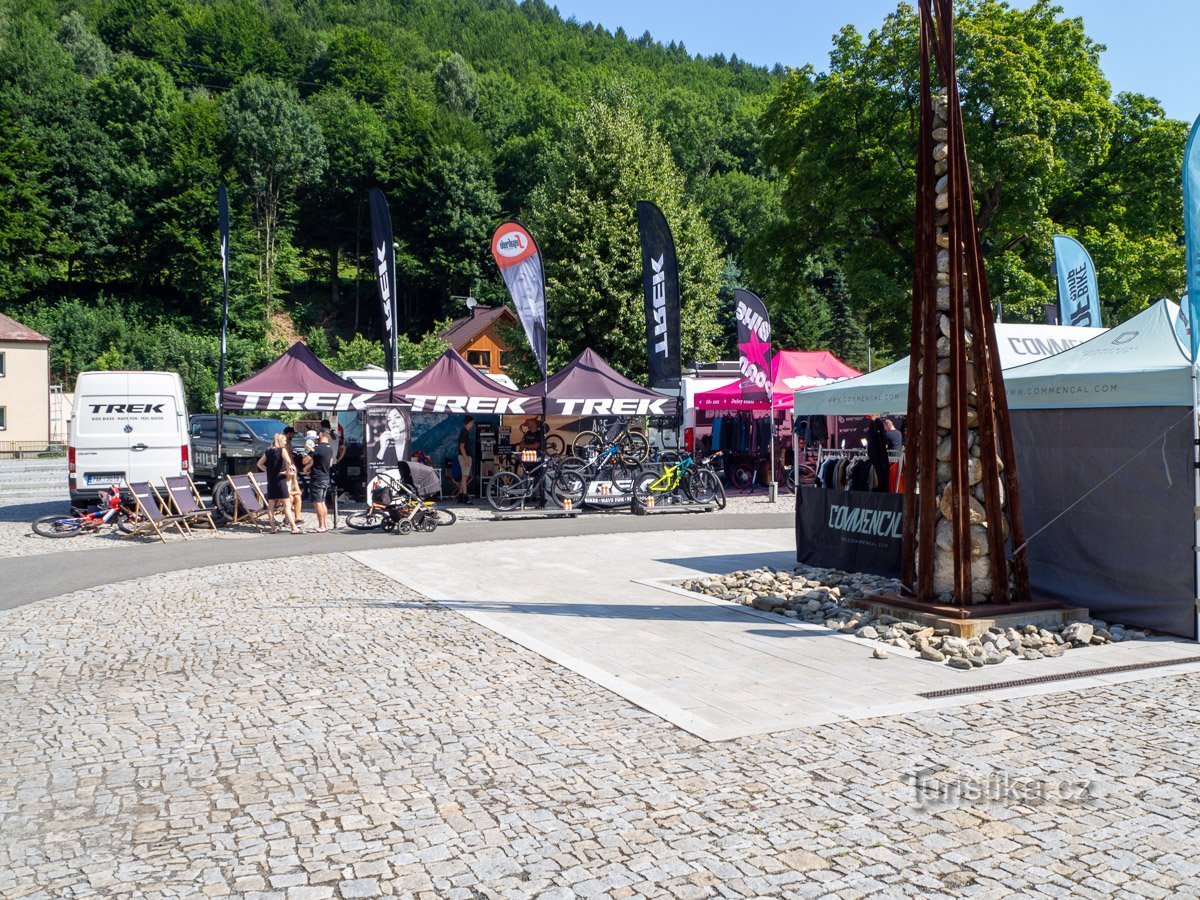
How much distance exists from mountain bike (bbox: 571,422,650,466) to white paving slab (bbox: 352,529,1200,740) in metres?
7.81

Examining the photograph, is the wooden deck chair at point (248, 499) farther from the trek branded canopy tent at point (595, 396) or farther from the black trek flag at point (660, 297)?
the black trek flag at point (660, 297)

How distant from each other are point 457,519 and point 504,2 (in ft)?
338

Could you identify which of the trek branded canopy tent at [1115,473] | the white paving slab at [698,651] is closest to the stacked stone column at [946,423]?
the white paving slab at [698,651]

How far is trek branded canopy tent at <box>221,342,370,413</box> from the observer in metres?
19.5

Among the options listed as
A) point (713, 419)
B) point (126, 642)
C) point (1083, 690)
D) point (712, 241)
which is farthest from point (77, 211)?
point (1083, 690)

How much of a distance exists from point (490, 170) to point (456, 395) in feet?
162

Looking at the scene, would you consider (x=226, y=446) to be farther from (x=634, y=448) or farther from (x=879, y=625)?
(x=879, y=625)

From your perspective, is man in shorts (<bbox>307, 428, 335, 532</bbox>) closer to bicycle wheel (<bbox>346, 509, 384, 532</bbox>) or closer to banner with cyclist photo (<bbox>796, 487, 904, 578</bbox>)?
bicycle wheel (<bbox>346, 509, 384, 532</bbox>)

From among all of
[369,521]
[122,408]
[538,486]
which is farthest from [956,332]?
[122,408]

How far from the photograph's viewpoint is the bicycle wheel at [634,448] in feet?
67.9

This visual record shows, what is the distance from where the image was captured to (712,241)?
3422 cm

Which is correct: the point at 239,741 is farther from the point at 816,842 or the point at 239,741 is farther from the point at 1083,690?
the point at 1083,690

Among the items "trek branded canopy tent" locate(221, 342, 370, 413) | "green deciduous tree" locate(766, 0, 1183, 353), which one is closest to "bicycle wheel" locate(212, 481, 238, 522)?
"trek branded canopy tent" locate(221, 342, 370, 413)

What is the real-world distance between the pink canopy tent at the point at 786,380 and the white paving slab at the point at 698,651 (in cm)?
1135
